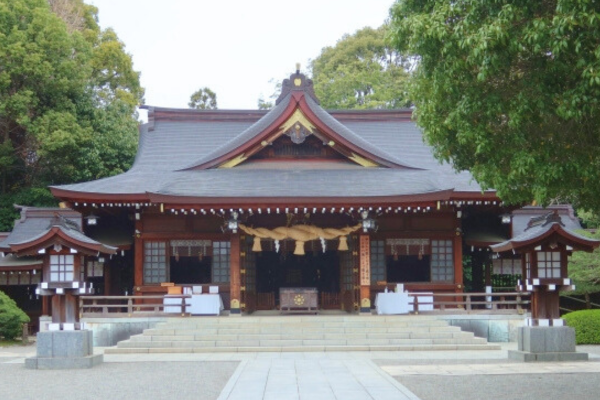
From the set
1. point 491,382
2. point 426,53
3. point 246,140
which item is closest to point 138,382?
point 491,382

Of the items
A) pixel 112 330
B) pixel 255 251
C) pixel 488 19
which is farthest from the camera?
pixel 255 251

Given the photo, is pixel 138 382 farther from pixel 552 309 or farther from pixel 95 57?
pixel 95 57

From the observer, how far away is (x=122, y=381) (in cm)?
1538

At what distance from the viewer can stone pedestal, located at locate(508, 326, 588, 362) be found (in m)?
17.9

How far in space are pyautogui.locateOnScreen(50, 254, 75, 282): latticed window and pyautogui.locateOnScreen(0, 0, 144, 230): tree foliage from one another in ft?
57.9

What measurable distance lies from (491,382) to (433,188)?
11470 millimetres

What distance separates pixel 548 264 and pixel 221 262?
1125 centimetres

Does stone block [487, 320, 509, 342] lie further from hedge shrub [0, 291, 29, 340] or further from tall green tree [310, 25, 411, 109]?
tall green tree [310, 25, 411, 109]

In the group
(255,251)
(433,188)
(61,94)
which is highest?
(61,94)

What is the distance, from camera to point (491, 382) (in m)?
14.5

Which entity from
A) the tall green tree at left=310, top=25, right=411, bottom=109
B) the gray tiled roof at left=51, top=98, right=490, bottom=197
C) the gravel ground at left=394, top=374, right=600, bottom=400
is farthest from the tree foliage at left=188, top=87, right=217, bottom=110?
the gravel ground at left=394, top=374, right=600, bottom=400

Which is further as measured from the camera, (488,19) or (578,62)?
(488,19)

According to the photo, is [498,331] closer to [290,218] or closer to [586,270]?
[586,270]

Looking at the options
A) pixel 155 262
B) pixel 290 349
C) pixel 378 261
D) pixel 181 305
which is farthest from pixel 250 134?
pixel 290 349
